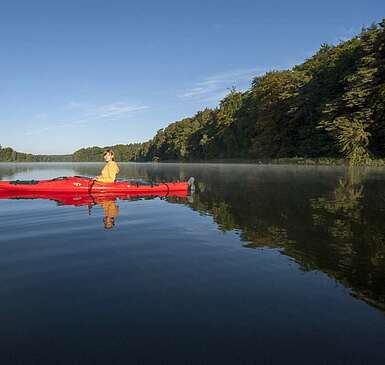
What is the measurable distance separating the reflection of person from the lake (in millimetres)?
173

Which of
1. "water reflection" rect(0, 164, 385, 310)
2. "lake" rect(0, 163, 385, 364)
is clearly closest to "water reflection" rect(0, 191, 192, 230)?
"water reflection" rect(0, 164, 385, 310)

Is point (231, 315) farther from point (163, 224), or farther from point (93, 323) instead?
point (163, 224)

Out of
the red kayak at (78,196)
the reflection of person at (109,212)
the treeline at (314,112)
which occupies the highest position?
the treeline at (314,112)

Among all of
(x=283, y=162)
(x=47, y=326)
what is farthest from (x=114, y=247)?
(x=283, y=162)

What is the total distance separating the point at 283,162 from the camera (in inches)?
2721

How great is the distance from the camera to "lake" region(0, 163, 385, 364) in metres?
3.83

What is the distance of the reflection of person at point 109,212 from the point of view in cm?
1100

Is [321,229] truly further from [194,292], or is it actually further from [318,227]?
[194,292]

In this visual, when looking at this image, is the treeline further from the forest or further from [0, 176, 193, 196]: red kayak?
[0, 176, 193, 196]: red kayak

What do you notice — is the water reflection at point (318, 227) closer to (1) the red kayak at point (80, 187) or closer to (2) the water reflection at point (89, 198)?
(2) the water reflection at point (89, 198)

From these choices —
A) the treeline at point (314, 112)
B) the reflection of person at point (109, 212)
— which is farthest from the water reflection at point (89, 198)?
the treeline at point (314, 112)

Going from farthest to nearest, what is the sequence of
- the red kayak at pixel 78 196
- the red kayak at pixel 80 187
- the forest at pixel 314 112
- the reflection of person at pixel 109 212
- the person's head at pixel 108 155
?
1. the forest at pixel 314 112
2. the red kayak at pixel 80 187
3. the red kayak at pixel 78 196
4. the person's head at pixel 108 155
5. the reflection of person at pixel 109 212

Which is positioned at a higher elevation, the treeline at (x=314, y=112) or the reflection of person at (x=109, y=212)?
the treeline at (x=314, y=112)

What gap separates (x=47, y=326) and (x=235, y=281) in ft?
9.49
